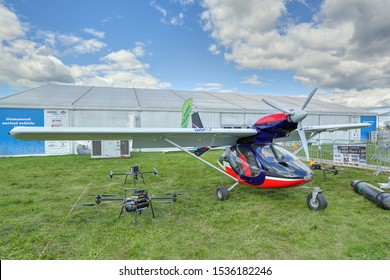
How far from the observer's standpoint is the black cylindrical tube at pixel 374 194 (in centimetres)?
614

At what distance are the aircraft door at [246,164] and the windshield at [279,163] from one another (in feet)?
0.67

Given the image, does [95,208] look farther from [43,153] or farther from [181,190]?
[43,153]

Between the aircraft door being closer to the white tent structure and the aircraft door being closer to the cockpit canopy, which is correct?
the cockpit canopy

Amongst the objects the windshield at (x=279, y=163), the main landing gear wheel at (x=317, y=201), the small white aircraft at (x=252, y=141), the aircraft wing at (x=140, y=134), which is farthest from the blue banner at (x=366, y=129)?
the main landing gear wheel at (x=317, y=201)

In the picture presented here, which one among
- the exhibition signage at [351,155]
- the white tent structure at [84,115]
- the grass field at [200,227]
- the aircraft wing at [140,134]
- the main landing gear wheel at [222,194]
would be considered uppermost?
the white tent structure at [84,115]

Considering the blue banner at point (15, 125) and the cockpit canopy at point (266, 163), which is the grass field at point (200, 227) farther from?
the blue banner at point (15, 125)

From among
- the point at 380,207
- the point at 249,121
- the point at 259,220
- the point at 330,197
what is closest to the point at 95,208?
the point at 259,220

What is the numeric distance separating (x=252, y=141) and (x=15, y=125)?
21.7 metres

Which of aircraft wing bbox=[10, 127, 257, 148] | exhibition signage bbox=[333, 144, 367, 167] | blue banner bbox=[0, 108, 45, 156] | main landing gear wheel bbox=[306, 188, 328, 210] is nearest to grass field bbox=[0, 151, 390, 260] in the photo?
main landing gear wheel bbox=[306, 188, 328, 210]

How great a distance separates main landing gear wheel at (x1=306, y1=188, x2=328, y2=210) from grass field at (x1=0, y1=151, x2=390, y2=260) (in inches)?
6.4

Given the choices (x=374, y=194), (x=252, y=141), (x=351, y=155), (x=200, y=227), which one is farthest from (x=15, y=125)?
(x=351, y=155)

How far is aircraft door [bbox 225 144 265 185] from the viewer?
6.88m

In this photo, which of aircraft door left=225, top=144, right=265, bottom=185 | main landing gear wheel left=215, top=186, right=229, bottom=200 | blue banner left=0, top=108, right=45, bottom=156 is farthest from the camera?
blue banner left=0, top=108, right=45, bottom=156

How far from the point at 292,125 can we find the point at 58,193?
8.33 metres
